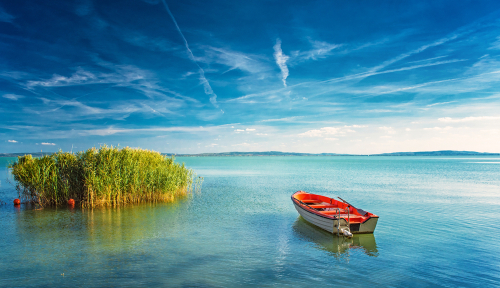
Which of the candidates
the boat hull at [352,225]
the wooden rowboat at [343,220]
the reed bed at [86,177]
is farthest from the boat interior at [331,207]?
the reed bed at [86,177]

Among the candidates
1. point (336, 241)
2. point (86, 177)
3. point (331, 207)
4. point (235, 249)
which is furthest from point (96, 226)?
point (331, 207)

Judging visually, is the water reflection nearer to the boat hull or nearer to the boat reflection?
the boat reflection

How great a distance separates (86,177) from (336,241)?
613 inches

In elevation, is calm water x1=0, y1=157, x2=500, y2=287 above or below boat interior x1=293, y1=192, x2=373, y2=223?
below

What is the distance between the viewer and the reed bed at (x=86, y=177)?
1850cm

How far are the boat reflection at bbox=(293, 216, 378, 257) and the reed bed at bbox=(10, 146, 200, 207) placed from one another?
12109 mm

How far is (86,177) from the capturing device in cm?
1795

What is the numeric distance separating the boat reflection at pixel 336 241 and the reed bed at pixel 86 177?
1211cm

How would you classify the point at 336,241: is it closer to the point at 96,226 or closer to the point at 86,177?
the point at 96,226

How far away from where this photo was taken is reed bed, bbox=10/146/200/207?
60.7ft

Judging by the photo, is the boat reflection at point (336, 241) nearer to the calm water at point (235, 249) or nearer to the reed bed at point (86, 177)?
the calm water at point (235, 249)

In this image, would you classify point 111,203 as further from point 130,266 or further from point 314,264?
point 314,264

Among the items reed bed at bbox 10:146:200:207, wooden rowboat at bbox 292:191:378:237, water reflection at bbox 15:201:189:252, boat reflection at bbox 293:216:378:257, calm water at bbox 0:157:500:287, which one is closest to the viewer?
calm water at bbox 0:157:500:287

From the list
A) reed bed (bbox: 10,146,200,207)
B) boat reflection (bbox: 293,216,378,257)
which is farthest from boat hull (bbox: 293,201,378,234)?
reed bed (bbox: 10,146,200,207)
